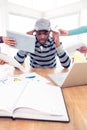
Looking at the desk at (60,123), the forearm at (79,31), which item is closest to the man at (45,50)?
the forearm at (79,31)

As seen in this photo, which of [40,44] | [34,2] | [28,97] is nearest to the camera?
[28,97]

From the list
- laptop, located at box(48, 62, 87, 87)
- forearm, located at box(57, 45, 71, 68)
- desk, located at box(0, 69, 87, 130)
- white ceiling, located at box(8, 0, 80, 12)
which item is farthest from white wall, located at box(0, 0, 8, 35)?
desk, located at box(0, 69, 87, 130)

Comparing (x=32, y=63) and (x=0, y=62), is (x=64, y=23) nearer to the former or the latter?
(x=32, y=63)

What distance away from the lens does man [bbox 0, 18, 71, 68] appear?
153 centimetres

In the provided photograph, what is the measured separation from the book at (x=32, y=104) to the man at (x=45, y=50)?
2.54ft

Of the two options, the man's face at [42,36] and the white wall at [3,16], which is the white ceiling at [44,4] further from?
the man's face at [42,36]

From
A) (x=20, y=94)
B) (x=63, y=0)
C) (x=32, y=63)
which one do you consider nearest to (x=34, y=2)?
(x=63, y=0)

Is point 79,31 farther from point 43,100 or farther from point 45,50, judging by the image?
point 43,100

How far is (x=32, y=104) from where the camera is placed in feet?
2.06

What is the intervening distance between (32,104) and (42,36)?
1007 mm

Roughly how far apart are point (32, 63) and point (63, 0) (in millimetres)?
1221

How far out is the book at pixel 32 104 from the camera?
0.59 metres

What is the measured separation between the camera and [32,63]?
1742 mm

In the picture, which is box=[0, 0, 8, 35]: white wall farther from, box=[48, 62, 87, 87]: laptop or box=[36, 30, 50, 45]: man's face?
box=[48, 62, 87, 87]: laptop
